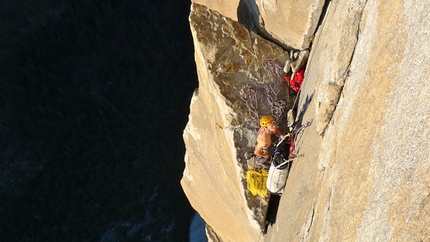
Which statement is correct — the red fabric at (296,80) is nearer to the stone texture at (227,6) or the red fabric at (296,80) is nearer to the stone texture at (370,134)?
the stone texture at (370,134)

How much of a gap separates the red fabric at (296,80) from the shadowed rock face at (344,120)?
0.97 feet

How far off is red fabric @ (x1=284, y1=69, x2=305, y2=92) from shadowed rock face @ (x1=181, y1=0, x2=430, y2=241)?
296mm

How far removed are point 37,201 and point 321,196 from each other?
1508 cm

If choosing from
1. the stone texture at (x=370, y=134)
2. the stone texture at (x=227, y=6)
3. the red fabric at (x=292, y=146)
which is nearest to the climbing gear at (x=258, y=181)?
the red fabric at (x=292, y=146)

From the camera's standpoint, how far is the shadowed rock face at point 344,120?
2309mm

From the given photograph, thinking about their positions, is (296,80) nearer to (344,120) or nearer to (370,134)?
(344,120)

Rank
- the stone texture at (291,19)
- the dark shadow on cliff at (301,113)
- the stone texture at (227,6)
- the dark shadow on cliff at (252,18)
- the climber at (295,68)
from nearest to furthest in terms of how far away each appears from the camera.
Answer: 1. the dark shadow on cliff at (301,113)
2. the stone texture at (291,19)
3. the climber at (295,68)
4. the dark shadow on cliff at (252,18)
5. the stone texture at (227,6)

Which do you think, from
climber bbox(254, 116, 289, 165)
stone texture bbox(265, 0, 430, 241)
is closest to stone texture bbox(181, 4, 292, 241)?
climber bbox(254, 116, 289, 165)

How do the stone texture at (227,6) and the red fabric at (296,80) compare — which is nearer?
the red fabric at (296,80)

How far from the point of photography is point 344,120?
3.39 m

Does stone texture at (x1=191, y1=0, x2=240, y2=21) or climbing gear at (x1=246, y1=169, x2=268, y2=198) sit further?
stone texture at (x1=191, y1=0, x2=240, y2=21)

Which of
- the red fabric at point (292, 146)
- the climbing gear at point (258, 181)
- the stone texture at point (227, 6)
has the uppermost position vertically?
the stone texture at point (227, 6)

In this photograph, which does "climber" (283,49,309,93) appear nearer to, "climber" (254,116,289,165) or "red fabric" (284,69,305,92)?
"red fabric" (284,69,305,92)

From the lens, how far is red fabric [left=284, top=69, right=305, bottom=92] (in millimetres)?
5580
